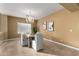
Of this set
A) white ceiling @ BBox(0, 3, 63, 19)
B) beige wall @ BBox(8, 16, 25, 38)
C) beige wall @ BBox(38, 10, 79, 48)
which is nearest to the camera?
white ceiling @ BBox(0, 3, 63, 19)

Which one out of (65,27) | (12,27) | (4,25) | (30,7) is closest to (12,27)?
(12,27)

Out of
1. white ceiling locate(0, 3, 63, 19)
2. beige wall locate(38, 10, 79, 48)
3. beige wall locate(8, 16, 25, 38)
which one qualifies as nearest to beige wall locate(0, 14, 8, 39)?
beige wall locate(8, 16, 25, 38)

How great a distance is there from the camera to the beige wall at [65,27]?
515 centimetres

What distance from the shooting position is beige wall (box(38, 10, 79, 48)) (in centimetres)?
515

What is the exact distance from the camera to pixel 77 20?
5000mm

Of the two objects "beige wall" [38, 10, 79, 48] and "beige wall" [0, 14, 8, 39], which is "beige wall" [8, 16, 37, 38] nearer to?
"beige wall" [0, 14, 8, 39]

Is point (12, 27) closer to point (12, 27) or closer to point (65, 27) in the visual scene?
point (12, 27)

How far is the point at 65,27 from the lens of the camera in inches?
235

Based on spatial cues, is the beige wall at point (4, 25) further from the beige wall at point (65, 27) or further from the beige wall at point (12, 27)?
the beige wall at point (65, 27)

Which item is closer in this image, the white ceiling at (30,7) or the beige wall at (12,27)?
the white ceiling at (30,7)

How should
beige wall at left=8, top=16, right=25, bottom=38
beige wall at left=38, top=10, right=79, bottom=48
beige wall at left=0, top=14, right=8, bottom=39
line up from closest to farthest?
beige wall at left=38, top=10, right=79, bottom=48, beige wall at left=0, top=14, right=8, bottom=39, beige wall at left=8, top=16, right=25, bottom=38

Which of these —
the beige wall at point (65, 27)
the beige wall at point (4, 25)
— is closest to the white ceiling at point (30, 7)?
the beige wall at point (65, 27)

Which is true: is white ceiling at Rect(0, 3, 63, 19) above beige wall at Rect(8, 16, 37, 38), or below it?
above

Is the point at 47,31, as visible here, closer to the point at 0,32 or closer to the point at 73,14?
the point at 73,14
